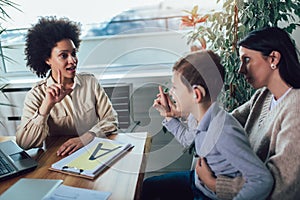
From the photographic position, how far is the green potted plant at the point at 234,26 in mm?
1676

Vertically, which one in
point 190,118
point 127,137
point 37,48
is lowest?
Result: point 127,137

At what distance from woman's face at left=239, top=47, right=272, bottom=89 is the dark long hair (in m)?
0.02

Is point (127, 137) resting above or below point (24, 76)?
below

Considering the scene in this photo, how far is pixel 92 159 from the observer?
4.23 ft

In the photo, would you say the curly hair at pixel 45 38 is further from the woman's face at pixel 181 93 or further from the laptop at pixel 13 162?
the woman's face at pixel 181 93

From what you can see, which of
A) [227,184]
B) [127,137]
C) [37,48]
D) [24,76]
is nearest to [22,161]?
[127,137]

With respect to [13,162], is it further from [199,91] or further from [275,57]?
[275,57]

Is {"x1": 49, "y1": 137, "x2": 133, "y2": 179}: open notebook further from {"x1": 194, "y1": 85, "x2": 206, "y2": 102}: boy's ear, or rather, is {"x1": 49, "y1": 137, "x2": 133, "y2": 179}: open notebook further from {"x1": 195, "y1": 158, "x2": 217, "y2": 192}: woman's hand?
{"x1": 194, "y1": 85, "x2": 206, "y2": 102}: boy's ear

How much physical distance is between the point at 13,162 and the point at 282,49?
116 centimetres

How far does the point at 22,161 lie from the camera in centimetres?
131

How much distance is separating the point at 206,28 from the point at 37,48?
97 cm

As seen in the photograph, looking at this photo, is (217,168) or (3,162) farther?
(3,162)

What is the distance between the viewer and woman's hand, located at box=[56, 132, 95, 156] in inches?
54.2

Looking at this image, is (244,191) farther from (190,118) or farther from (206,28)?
(206,28)
